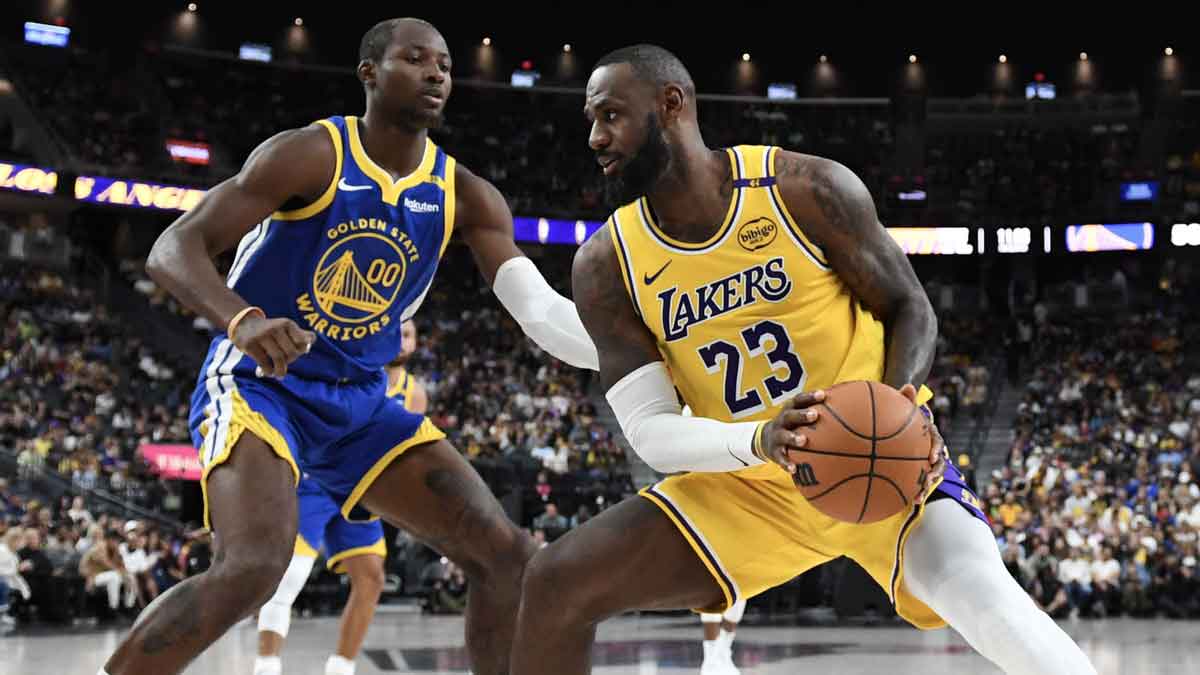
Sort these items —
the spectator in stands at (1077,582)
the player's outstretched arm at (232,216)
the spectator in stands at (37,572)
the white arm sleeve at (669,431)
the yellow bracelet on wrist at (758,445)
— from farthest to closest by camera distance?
1. the spectator in stands at (1077,582)
2. the spectator in stands at (37,572)
3. the player's outstretched arm at (232,216)
4. the white arm sleeve at (669,431)
5. the yellow bracelet on wrist at (758,445)

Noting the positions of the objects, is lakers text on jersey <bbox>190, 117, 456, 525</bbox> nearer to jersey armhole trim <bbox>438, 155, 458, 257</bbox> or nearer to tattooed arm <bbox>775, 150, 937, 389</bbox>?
jersey armhole trim <bbox>438, 155, 458, 257</bbox>

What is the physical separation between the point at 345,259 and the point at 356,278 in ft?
0.25

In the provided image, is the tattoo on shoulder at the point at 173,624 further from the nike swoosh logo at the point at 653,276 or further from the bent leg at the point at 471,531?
the nike swoosh logo at the point at 653,276

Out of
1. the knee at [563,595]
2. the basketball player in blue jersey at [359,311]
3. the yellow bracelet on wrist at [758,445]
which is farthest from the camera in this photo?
the basketball player in blue jersey at [359,311]

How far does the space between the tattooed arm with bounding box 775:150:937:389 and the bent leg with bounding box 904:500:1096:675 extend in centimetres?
41

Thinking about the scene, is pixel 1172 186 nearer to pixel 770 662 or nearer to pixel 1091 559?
pixel 1091 559

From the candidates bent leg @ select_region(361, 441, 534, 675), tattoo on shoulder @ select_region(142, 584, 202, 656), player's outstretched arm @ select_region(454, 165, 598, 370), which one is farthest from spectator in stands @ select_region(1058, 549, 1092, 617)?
tattoo on shoulder @ select_region(142, 584, 202, 656)

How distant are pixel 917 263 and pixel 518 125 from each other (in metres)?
10.1

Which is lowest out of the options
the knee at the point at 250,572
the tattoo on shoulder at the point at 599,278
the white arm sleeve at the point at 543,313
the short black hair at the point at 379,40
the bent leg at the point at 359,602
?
the bent leg at the point at 359,602

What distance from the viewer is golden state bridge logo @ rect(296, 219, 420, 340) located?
184 inches

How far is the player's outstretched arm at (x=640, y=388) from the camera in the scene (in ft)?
11.8

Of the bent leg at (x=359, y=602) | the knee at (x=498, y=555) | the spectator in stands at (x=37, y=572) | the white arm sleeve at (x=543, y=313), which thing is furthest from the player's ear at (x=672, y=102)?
the spectator in stands at (x=37, y=572)

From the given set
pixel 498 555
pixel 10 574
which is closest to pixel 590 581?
pixel 498 555

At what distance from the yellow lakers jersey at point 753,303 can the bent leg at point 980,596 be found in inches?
18.9
